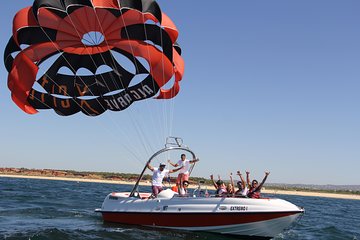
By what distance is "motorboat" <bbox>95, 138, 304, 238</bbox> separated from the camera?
42.6 ft

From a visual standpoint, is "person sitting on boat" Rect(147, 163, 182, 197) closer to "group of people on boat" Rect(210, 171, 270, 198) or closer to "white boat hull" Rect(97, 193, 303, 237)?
"white boat hull" Rect(97, 193, 303, 237)

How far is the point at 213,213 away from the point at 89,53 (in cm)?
796

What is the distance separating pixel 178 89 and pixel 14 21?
6724 mm

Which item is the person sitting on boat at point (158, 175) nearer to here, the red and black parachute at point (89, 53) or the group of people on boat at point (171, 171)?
the group of people on boat at point (171, 171)

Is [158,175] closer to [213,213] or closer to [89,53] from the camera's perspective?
[213,213]

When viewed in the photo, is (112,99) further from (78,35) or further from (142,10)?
(142,10)

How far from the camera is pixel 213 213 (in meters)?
13.6

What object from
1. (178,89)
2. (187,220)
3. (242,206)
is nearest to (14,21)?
(178,89)

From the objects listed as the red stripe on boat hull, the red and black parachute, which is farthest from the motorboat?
the red and black parachute

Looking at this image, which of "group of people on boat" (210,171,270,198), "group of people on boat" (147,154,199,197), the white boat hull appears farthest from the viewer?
"group of people on boat" (147,154,199,197)

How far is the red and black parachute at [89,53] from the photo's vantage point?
14.9 m

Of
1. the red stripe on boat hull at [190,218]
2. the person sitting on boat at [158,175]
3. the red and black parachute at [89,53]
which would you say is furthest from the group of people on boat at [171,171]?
the red and black parachute at [89,53]

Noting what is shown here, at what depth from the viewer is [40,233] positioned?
13711 mm

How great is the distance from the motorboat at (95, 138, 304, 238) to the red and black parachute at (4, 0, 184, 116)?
3228mm
